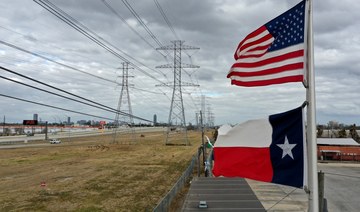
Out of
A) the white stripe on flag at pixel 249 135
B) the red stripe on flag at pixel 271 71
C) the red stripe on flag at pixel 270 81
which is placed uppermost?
the red stripe on flag at pixel 271 71

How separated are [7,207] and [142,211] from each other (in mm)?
7721

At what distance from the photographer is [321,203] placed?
697 cm

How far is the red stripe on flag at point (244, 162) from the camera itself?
7.04 m

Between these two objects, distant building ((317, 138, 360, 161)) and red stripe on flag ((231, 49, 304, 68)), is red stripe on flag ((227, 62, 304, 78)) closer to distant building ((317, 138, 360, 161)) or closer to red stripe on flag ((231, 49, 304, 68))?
red stripe on flag ((231, 49, 304, 68))

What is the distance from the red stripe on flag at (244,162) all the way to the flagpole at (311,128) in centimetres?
121

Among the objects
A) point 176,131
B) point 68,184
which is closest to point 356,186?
point 68,184

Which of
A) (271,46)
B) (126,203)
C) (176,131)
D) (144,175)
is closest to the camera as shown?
(271,46)

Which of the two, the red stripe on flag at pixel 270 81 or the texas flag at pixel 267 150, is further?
the texas flag at pixel 267 150

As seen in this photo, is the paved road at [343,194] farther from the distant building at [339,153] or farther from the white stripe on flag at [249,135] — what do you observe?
the distant building at [339,153]

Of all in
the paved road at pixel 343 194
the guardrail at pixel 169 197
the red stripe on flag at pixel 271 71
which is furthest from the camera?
the paved road at pixel 343 194

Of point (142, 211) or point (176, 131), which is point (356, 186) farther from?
point (176, 131)

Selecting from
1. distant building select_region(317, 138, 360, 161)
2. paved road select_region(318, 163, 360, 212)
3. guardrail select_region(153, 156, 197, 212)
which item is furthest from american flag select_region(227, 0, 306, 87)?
distant building select_region(317, 138, 360, 161)

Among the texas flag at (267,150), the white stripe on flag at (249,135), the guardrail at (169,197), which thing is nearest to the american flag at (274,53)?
the texas flag at (267,150)

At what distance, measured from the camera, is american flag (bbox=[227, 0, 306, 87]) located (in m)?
6.29
